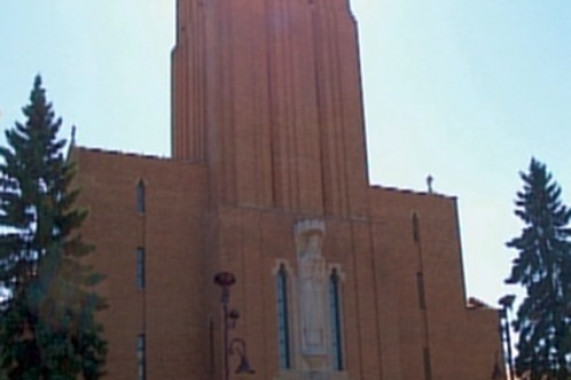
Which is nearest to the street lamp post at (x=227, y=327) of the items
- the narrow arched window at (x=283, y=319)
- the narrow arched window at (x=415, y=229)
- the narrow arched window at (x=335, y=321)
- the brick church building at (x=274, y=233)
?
the brick church building at (x=274, y=233)

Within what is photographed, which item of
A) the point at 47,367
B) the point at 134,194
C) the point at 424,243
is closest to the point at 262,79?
the point at 134,194

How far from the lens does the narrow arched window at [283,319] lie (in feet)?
101

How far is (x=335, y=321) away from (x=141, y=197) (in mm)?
7454

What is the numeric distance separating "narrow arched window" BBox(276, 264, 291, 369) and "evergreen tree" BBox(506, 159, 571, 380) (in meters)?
7.19

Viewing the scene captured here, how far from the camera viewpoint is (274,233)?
31734 millimetres

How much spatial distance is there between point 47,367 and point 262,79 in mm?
13643

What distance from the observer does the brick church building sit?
3048cm

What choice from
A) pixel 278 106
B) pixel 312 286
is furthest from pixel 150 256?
pixel 278 106

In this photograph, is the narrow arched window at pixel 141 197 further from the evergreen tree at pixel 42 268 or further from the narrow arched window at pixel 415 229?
the narrow arched window at pixel 415 229

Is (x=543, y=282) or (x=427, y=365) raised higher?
(x=543, y=282)

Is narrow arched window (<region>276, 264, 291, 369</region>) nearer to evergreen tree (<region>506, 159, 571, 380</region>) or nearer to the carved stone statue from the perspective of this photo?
the carved stone statue

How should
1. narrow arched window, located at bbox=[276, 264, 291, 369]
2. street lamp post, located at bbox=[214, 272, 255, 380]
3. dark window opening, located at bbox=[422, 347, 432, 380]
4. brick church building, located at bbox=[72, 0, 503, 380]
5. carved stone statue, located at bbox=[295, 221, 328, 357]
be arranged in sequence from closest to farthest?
street lamp post, located at bbox=[214, 272, 255, 380] < brick church building, located at bbox=[72, 0, 503, 380] < narrow arched window, located at bbox=[276, 264, 291, 369] < carved stone statue, located at bbox=[295, 221, 328, 357] < dark window opening, located at bbox=[422, 347, 432, 380]

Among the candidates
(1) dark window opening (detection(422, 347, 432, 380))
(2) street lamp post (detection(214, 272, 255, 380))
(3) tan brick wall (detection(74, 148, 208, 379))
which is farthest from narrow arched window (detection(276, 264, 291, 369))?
(1) dark window opening (detection(422, 347, 432, 380))

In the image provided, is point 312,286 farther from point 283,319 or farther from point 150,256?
point 150,256
